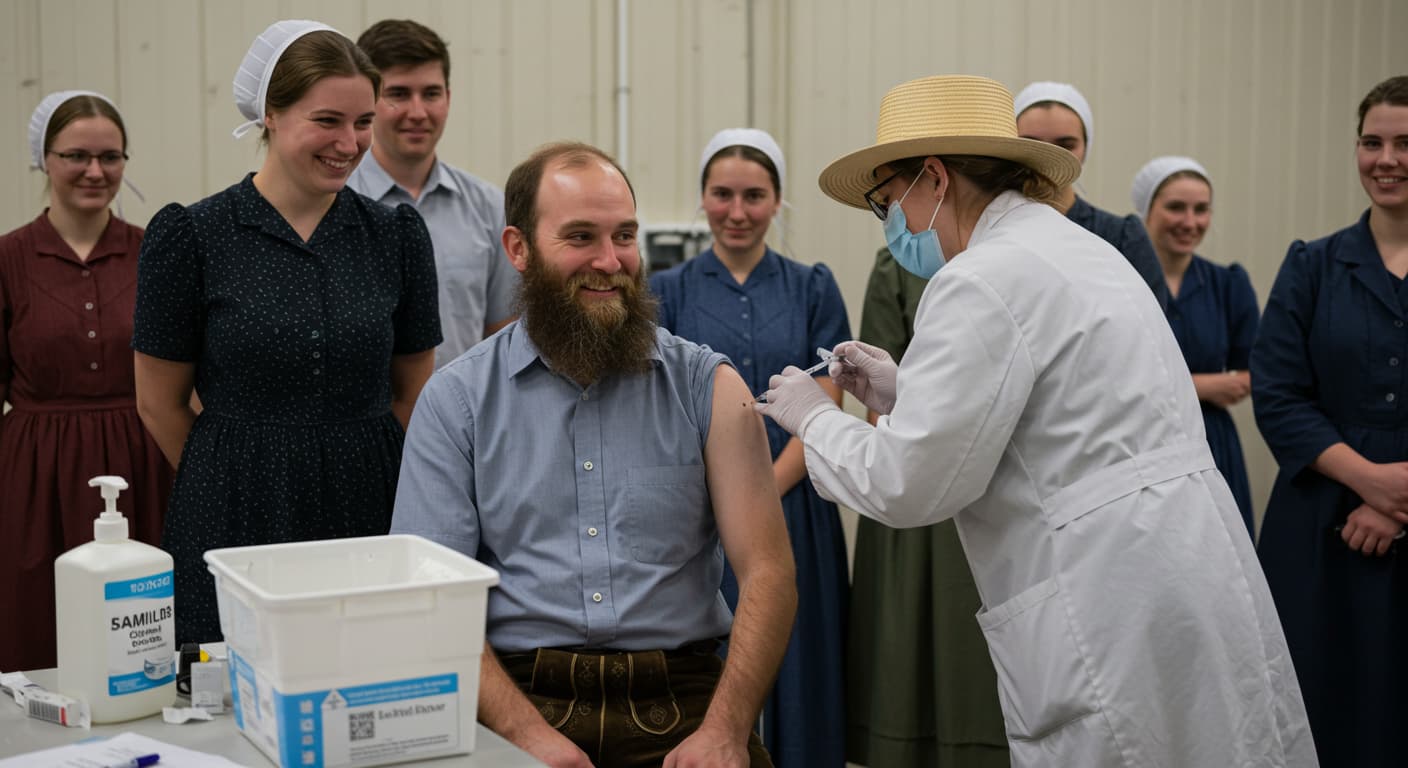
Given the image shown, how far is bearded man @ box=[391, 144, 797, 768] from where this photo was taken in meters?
2.01

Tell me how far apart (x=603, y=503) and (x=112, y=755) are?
32.2 inches

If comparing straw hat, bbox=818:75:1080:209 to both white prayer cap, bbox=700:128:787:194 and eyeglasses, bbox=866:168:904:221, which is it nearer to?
eyeglasses, bbox=866:168:904:221

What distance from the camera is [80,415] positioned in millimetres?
3113

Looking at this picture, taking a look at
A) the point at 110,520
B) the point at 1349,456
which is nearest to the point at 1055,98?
the point at 1349,456

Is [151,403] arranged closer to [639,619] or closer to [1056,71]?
[639,619]

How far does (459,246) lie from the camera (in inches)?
128

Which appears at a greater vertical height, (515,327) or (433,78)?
(433,78)

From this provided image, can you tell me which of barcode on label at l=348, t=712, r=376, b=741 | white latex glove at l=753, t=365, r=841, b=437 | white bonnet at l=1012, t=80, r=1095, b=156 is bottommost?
barcode on label at l=348, t=712, r=376, b=741

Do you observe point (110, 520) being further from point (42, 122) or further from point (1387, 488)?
point (1387, 488)

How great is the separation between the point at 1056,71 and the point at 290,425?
354 centimetres

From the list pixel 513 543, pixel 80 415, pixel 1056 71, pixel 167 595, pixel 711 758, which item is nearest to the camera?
pixel 167 595

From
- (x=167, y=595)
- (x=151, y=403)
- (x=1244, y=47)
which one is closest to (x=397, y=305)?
(x=151, y=403)

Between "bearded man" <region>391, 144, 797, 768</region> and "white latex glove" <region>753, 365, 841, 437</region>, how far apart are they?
0.04 metres

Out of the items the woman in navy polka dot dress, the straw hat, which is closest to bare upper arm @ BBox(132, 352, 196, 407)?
the woman in navy polka dot dress
